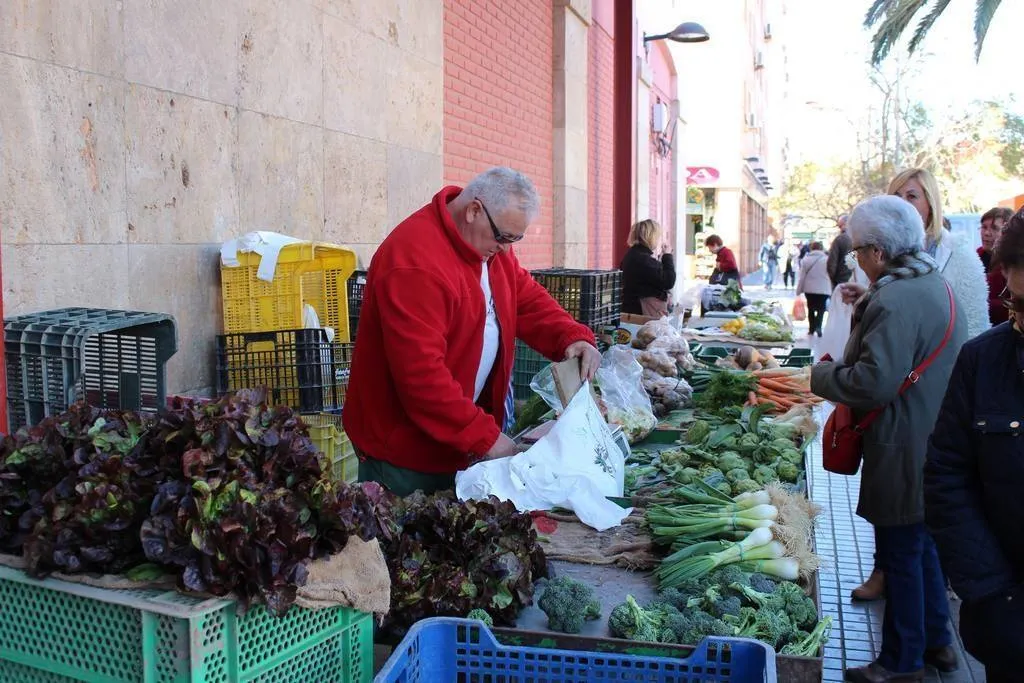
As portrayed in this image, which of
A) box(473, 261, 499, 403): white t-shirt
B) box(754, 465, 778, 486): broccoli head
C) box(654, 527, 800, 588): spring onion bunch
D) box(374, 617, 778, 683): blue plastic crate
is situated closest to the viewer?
box(374, 617, 778, 683): blue plastic crate

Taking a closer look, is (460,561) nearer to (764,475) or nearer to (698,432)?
(764,475)

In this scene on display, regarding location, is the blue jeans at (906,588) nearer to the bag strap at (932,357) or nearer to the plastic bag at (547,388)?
the bag strap at (932,357)

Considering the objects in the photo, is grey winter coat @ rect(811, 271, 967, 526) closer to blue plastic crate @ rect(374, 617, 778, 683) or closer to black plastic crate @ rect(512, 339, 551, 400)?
blue plastic crate @ rect(374, 617, 778, 683)

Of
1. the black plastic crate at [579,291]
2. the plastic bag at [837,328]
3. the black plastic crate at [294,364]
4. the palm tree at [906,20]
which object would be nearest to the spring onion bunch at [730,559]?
the black plastic crate at [294,364]

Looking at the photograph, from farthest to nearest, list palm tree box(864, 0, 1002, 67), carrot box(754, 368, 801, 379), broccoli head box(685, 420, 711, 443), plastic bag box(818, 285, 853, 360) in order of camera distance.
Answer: palm tree box(864, 0, 1002, 67)
plastic bag box(818, 285, 853, 360)
carrot box(754, 368, 801, 379)
broccoli head box(685, 420, 711, 443)

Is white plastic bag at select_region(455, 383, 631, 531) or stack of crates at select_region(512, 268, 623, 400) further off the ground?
stack of crates at select_region(512, 268, 623, 400)

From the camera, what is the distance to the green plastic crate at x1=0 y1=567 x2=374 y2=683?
72.1 inches

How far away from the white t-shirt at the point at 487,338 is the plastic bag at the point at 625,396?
52.1 inches

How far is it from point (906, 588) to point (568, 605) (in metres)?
2.12

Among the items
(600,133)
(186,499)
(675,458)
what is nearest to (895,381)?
(675,458)

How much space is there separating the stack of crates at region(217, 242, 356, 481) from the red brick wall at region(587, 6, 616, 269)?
9364 mm

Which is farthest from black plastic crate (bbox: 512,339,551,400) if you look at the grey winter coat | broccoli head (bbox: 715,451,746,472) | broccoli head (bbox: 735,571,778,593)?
broccoli head (bbox: 735,571,778,593)

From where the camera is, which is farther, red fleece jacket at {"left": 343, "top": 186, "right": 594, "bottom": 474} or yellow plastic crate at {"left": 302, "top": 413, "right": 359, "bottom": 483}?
yellow plastic crate at {"left": 302, "top": 413, "right": 359, "bottom": 483}

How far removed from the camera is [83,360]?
3699 mm
